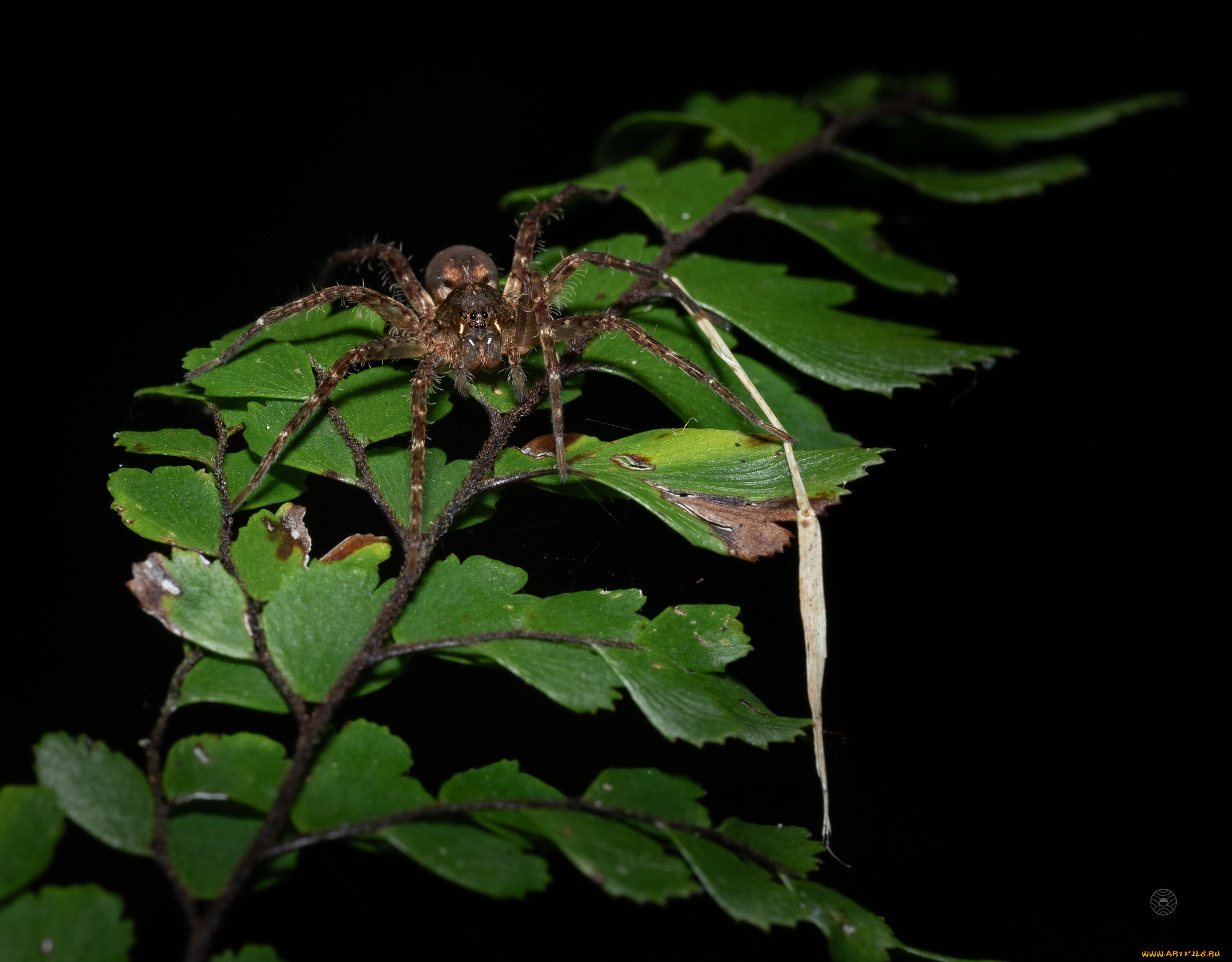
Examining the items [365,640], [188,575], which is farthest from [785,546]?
[188,575]

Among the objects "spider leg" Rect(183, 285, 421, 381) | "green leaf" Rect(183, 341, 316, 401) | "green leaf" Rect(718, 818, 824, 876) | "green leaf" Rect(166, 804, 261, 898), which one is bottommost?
"green leaf" Rect(718, 818, 824, 876)

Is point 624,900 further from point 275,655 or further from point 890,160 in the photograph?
point 890,160

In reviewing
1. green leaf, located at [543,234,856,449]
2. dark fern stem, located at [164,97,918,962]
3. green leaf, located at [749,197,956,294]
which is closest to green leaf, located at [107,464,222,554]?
dark fern stem, located at [164,97,918,962]

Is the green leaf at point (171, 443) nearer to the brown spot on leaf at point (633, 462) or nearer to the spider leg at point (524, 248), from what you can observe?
the brown spot on leaf at point (633, 462)

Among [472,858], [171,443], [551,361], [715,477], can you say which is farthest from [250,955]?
[551,361]

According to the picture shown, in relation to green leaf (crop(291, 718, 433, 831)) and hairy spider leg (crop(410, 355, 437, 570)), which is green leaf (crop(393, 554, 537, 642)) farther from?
green leaf (crop(291, 718, 433, 831))

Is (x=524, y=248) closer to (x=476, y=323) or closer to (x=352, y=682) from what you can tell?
(x=476, y=323)
